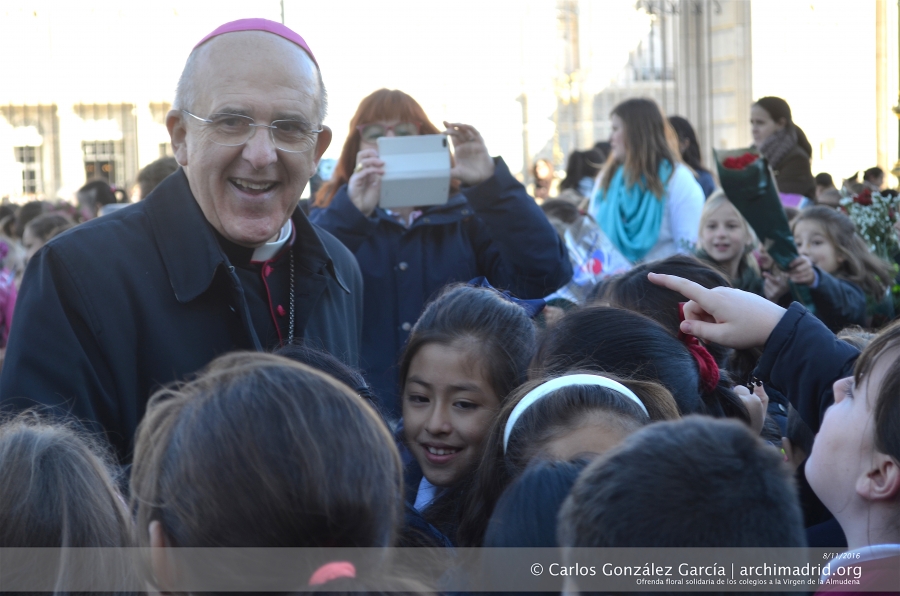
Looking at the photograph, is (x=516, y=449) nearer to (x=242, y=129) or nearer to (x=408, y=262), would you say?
(x=242, y=129)

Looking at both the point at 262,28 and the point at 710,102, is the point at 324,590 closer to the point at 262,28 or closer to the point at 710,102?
the point at 262,28

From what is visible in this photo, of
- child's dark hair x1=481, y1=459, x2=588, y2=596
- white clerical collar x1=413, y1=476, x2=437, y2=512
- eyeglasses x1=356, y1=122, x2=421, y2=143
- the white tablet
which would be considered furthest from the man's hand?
eyeglasses x1=356, y1=122, x2=421, y2=143

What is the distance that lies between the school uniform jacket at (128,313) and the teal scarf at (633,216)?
310 centimetres

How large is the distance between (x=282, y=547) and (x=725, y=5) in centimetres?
1246

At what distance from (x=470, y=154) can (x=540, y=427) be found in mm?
1985

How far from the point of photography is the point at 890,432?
1.60 metres

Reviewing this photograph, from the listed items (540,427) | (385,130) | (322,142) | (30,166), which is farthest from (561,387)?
(30,166)

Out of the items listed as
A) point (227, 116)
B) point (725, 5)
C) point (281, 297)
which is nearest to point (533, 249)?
point (281, 297)

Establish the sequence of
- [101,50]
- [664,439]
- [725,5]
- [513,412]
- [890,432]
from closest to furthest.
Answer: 1. [664,439]
2. [890,432]
3. [513,412]
4. [725,5]
5. [101,50]

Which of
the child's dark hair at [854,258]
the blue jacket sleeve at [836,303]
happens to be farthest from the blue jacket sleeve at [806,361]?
the child's dark hair at [854,258]

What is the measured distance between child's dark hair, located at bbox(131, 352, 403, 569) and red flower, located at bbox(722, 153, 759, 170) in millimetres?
2225

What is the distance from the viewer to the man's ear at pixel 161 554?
1.25 m

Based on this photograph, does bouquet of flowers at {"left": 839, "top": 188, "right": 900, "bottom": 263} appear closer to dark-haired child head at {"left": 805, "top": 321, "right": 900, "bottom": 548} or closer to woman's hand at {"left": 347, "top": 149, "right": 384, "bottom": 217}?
woman's hand at {"left": 347, "top": 149, "right": 384, "bottom": 217}

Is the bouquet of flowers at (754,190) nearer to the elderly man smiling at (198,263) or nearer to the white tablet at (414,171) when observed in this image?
the white tablet at (414,171)
